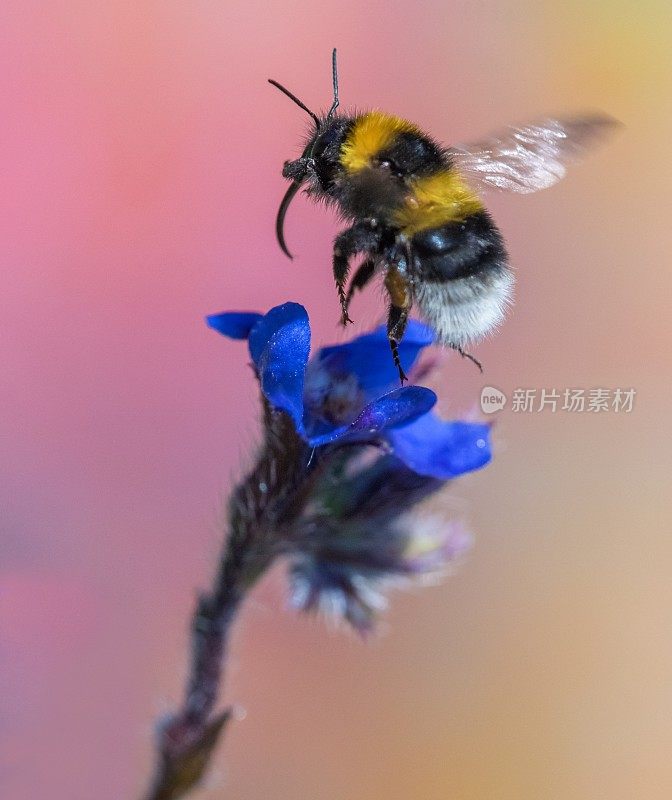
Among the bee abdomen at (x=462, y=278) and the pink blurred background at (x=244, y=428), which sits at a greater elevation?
the bee abdomen at (x=462, y=278)

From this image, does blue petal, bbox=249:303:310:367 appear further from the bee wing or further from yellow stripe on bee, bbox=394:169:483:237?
the bee wing

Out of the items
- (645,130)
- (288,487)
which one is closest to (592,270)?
(645,130)

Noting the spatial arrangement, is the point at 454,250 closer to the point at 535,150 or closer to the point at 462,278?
the point at 462,278

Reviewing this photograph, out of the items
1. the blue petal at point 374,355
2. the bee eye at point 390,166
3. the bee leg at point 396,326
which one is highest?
the bee eye at point 390,166

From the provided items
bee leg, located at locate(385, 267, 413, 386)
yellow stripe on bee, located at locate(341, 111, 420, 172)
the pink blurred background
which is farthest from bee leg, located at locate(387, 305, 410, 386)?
the pink blurred background

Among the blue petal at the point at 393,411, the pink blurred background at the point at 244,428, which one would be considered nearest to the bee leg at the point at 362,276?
the blue petal at the point at 393,411

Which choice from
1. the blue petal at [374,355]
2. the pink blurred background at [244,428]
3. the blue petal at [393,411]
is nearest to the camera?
the blue petal at [393,411]

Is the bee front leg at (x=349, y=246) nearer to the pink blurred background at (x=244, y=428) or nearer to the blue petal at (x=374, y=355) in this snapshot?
the blue petal at (x=374, y=355)

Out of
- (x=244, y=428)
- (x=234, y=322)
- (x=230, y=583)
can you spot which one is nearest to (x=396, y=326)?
(x=234, y=322)
